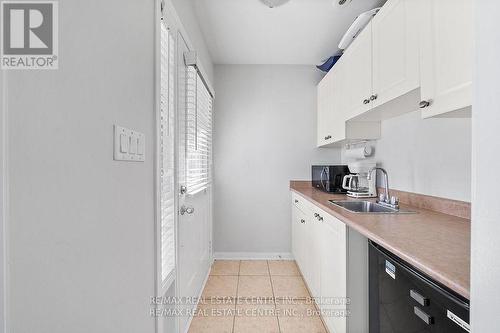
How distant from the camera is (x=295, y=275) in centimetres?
273

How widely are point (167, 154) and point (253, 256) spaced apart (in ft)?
7.20

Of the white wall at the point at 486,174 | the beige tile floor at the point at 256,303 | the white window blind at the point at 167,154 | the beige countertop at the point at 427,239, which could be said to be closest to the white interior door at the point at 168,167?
the white window blind at the point at 167,154

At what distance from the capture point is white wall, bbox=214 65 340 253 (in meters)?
3.23

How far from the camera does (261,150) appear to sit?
3.25 meters

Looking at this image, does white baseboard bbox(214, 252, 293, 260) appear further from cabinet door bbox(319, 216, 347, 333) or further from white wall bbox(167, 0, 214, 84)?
white wall bbox(167, 0, 214, 84)

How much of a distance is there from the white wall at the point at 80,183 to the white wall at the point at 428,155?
5.71 ft

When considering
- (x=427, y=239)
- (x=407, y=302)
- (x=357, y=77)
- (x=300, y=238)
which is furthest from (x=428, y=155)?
(x=300, y=238)

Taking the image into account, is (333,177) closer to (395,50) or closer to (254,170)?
(254,170)

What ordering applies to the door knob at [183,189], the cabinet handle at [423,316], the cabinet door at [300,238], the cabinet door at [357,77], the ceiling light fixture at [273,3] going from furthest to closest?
the cabinet door at [300,238] → the ceiling light fixture at [273,3] → the cabinet door at [357,77] → the door knob at [183,189] → the cabinet handle at [423,316]

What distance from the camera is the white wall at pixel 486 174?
0.49m

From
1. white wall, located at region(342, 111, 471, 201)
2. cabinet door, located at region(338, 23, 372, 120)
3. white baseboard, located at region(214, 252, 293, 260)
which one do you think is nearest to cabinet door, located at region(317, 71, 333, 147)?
cabinet door, located at region(338, 23, 372, 120)

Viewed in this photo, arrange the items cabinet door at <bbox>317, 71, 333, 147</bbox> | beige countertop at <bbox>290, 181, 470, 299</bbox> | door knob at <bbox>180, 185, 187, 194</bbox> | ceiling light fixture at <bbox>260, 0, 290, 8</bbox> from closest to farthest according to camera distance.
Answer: beige countertop at <bbox>290, 181, 470, 299</bbox>, door knob at <bbox>180, 185, 187, 194</bbox>, ceiling light fixture at <bbox>260, 0, 290, 8</bbox>, cabinet door at <bbox>317, 71, 333, 147</bbox>

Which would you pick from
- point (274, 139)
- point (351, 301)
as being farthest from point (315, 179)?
point (351, 301)

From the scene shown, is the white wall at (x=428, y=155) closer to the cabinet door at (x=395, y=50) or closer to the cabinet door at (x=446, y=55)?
the cabinet door at (x=395, y=50)
